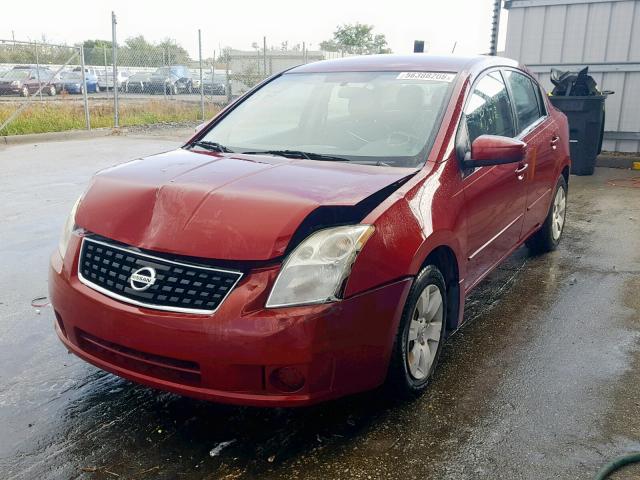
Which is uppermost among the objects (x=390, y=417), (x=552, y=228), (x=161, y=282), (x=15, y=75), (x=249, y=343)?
(x=15, y=75)

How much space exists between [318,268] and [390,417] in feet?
2.91

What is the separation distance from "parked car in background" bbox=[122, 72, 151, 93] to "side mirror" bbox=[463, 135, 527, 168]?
83.3 ft

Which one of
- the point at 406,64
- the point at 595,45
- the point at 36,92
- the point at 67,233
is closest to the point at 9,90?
the point at 36,92

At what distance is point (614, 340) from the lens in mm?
3777

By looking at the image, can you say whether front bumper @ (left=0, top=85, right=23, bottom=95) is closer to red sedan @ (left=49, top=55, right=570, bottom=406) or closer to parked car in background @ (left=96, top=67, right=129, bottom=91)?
parked car in background @ (left=96, top=67, right=129, bottom=91)

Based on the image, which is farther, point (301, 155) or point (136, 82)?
point (136, 82)

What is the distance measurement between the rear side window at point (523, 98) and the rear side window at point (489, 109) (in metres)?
0.19

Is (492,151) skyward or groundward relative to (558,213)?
skyward

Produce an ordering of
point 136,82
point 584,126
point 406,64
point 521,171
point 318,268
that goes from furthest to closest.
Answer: point 136,82 < point 584,126 < point 521,171 < point 406,64 < point 318,268

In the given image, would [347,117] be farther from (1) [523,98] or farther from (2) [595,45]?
(2) [595,45]

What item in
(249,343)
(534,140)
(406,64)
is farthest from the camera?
(534,140)

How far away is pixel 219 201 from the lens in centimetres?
262

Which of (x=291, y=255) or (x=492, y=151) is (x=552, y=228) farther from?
(x=291, y=255)

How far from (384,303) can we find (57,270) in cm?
148
